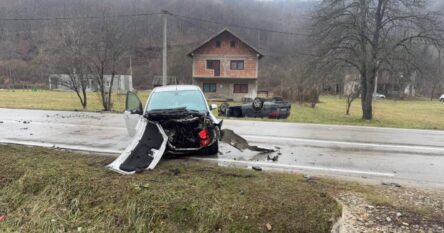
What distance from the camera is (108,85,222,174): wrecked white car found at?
5973 mm

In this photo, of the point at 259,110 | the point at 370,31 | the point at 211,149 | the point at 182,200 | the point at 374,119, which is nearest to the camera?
the point at 182,200

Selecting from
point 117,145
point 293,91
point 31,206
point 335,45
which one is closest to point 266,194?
point 31,206

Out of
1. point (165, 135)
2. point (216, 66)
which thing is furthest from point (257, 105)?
point (216, 66)

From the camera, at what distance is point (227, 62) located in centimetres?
4559

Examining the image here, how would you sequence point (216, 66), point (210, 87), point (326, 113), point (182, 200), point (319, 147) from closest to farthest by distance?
point (182, 200) < point (319, 147) < point (326, 113) < point (216, 66) < point (210, 87)

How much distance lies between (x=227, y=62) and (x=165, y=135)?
39445 millimetres

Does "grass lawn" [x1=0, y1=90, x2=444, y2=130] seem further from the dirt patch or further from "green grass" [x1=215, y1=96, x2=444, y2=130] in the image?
the dirt patch

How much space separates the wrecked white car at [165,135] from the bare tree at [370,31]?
17.6 meters

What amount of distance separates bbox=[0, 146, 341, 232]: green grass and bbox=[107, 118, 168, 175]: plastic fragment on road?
0.22 m

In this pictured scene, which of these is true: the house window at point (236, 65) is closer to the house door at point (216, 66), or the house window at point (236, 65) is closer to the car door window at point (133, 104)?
the house door at point (216, 66)

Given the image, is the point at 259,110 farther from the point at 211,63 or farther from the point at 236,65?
the point at 211,63

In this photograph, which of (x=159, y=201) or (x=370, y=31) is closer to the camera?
(x=159, y=201)

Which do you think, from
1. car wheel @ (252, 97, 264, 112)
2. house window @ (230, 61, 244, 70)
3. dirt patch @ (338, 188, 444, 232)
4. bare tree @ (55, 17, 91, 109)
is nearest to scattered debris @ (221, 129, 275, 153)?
dirt patch @ (338, 188, 444, 232)

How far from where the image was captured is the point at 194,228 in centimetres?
407
